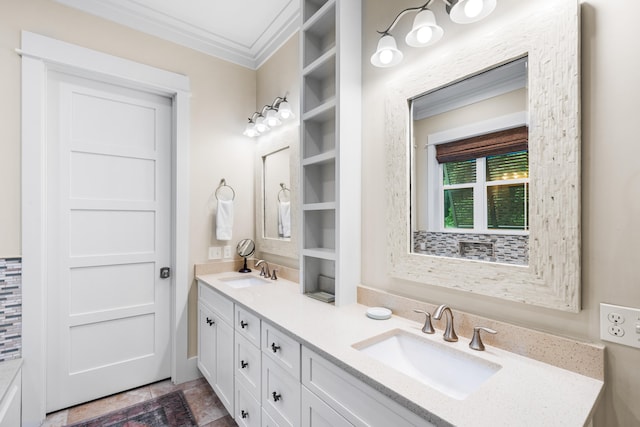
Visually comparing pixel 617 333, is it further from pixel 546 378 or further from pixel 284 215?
pixel 284 215

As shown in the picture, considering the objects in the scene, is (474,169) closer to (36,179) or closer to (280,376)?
(280,376)

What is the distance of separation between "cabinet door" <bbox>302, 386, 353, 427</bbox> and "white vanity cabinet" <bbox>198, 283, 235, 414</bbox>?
762 millimetres

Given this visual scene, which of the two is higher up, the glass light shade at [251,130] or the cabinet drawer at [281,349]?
the glass light shade at [251,130]

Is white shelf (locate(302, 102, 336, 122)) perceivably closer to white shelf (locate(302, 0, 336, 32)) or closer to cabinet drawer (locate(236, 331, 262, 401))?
white shelf (locate(302, 0, 336, 32))

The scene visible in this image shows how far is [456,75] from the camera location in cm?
125

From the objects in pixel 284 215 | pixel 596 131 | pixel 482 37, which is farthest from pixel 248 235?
pixel 596 131

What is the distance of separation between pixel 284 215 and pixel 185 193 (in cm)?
78

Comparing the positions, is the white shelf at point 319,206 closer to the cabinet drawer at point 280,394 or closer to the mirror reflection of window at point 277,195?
the mirror reflection of window at point 277,195

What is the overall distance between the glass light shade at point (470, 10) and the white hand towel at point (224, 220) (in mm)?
1973

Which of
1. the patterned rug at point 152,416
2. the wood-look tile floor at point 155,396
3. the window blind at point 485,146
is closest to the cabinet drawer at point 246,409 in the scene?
the wood-look tile floor at point 155,396

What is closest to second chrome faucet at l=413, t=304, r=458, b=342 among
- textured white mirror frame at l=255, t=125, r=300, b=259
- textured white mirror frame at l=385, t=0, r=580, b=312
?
textured white mirror frame at l=385, t=0, r=580, b=312

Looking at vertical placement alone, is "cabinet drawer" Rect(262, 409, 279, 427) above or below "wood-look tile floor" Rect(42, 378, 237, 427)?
above

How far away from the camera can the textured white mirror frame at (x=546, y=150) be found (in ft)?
3.09

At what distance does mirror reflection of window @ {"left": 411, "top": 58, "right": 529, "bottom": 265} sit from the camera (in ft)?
3.56
